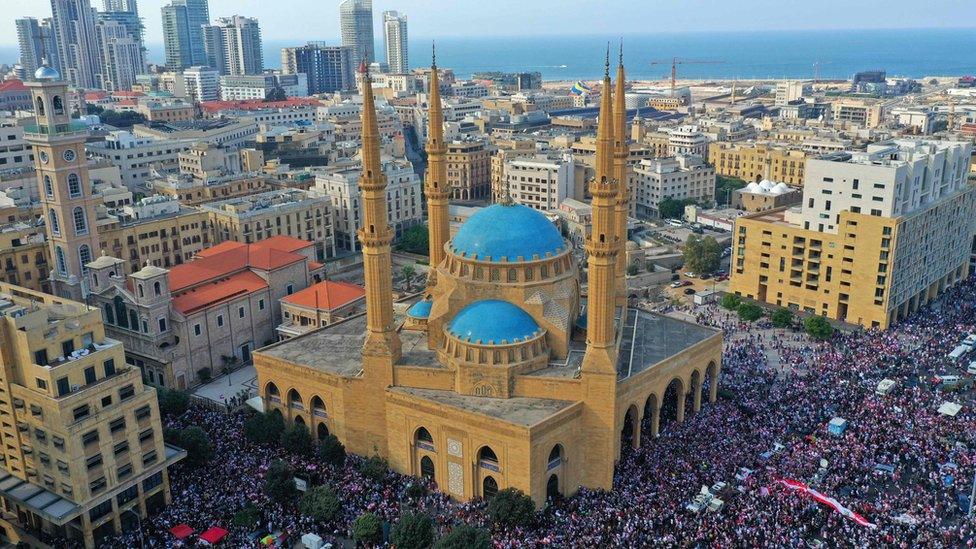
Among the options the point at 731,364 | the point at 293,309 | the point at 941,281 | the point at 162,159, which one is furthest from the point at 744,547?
the point at 162,159

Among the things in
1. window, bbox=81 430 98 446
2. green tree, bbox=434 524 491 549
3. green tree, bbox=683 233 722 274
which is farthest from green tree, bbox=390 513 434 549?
green tree, bbox=683 233 722 274

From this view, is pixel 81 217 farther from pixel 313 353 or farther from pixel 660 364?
pixel 660 364

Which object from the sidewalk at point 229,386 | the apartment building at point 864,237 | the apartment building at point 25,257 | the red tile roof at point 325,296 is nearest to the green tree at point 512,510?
the sidewalk at point 229,386

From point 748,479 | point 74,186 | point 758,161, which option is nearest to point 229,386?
point 74,186

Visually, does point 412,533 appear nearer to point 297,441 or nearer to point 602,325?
point 297,441

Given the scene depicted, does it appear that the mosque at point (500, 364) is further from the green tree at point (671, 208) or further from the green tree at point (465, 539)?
the green tree at point (671, 208)
